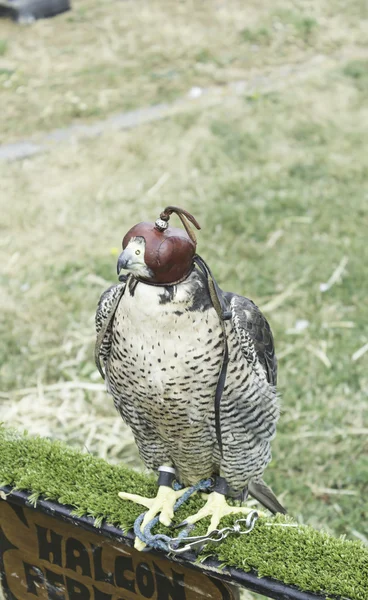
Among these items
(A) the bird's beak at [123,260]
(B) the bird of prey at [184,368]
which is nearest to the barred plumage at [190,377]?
(B) the bird of prey at [184,368]

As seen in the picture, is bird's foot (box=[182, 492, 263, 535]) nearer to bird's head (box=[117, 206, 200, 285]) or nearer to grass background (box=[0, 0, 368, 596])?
bird's head (box=[117, 206, 200, 285])

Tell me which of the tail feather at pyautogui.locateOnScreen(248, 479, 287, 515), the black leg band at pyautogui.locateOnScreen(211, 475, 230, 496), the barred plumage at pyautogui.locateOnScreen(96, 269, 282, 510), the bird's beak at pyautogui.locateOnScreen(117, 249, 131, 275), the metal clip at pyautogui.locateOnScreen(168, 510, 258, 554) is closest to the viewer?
the bird's beak at pyautogui.locateOnScreen(117, 249, 131, 275)

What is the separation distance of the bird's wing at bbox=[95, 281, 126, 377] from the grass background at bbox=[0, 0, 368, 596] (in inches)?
54.0

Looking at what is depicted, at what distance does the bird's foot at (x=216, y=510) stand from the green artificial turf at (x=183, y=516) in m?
0.03

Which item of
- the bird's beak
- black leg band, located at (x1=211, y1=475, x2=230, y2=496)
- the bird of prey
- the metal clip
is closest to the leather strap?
the bird of prey

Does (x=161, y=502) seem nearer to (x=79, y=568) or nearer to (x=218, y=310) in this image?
(x=79, y=568)

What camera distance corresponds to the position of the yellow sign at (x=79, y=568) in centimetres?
204

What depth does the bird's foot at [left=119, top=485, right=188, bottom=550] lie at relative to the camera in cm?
215

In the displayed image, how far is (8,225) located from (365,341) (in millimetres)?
2465

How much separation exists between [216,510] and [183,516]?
115 millimetres

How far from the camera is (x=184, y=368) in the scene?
1.86 m

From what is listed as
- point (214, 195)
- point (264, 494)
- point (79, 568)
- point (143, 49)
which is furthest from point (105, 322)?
point (143, 49)

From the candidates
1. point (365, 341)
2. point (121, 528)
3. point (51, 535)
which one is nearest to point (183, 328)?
point (121, 528)

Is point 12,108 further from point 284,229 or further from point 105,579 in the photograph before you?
point 105,579
